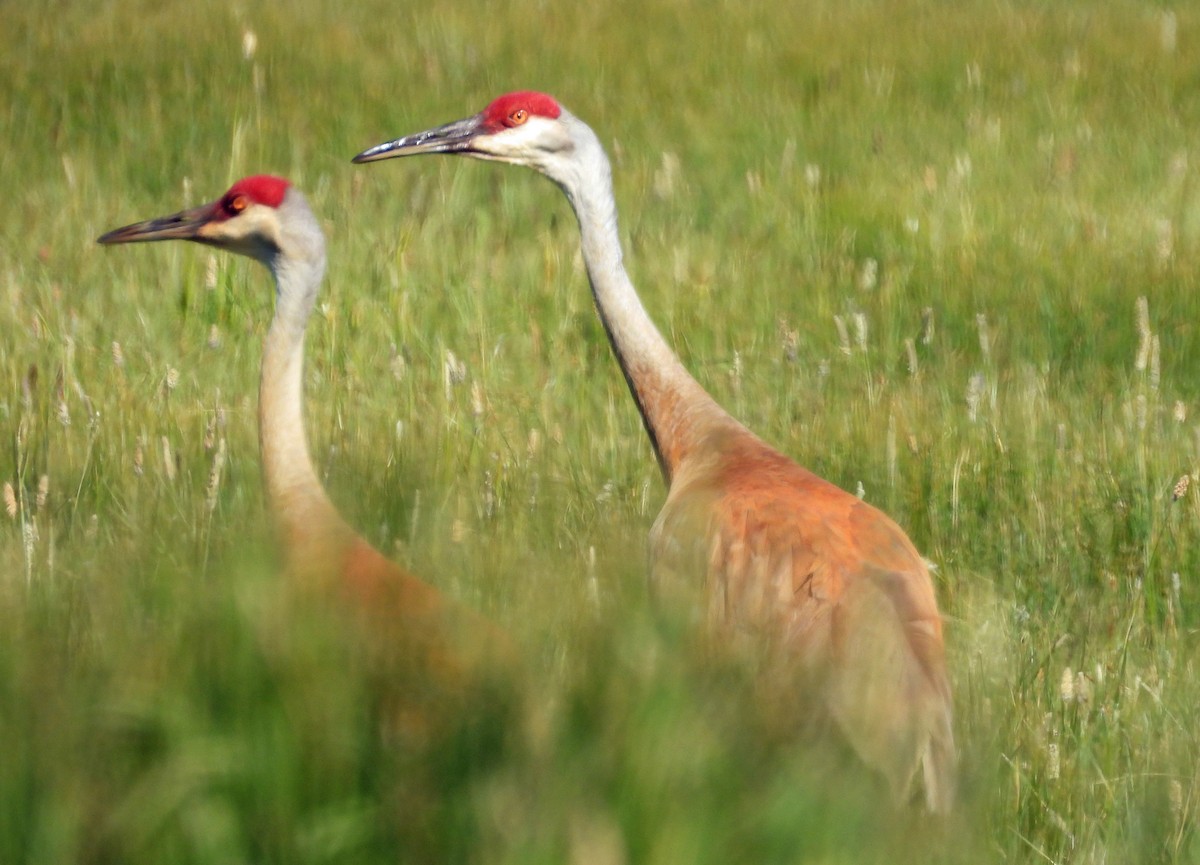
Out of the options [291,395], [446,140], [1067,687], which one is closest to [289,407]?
[291,395]

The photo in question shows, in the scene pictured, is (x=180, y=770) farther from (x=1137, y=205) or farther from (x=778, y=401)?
(x=1137, y=205)

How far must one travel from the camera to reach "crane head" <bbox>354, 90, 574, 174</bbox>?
4.41 meters

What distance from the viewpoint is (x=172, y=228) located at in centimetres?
418

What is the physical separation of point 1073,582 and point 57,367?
2.91 m

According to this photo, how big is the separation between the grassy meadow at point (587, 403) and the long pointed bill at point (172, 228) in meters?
0.42

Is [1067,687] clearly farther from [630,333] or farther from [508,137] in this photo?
[508,137]

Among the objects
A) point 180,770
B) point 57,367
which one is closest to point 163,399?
point 57,367

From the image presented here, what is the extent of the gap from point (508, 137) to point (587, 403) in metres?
0.97

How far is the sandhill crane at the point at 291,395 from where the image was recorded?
2.14 meters

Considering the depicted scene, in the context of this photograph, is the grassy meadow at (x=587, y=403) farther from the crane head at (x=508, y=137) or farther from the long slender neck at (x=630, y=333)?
the crane head at (x=508, y=137)

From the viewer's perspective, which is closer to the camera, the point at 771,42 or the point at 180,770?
the point at 180,770

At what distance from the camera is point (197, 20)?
8.55 metres

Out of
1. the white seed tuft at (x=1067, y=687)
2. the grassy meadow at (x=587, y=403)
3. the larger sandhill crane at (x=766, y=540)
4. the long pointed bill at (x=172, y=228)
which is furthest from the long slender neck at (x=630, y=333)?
the white seed tuft at (x=1067, y=687)

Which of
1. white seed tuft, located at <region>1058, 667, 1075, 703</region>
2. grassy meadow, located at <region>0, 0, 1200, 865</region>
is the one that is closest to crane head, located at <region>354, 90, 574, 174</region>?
grassy meadow, located at <region>0, 0, 1200, 865</region>
